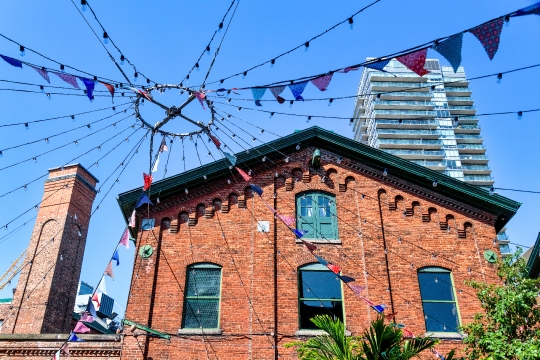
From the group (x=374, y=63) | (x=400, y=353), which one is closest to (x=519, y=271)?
(x=400, y=353)

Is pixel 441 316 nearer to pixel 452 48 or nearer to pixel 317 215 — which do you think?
pixel 317 215

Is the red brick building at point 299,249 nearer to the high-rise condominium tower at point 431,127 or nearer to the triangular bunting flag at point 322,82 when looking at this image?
the triangular bunting flag at point 322,82

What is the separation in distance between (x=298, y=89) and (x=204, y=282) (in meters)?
7.82

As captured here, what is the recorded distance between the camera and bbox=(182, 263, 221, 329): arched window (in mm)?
14805

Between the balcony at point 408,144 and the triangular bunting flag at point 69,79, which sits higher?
the balcony at point 408,144

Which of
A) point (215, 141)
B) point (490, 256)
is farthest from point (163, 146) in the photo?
point (490, 256)

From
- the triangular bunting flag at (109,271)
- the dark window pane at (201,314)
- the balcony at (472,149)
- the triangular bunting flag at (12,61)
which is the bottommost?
the dark window pane at (201,314)

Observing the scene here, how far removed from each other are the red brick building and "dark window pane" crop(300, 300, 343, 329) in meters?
0.03

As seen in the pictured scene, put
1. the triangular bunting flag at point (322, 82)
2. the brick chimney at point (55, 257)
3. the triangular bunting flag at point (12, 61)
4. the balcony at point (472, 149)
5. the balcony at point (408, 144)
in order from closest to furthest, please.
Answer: the triangular bunting flag at point (12, 61) → the triangular bunting flag at point (322, 82) → the brick chimney at point (55, 257) → the balcony at point (408, 144) → the balcony at point (472, 149)

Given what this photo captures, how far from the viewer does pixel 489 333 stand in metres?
12.2

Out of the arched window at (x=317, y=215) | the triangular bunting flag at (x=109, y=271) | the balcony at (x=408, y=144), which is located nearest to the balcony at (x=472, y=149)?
the balcony at (x=408, y=144)

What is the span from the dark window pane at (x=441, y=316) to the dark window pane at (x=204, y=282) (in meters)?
6.28

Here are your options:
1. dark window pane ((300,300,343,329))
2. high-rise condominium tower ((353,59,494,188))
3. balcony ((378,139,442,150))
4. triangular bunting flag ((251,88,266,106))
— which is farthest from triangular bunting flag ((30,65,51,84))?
balcony ((378,139,442,150))

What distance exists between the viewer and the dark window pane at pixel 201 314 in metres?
14.8
